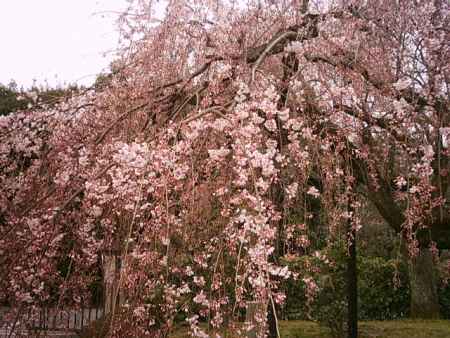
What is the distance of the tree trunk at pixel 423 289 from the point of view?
9.16m

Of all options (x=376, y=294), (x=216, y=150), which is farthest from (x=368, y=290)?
(x=216, y=150)

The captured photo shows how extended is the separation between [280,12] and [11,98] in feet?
28.1

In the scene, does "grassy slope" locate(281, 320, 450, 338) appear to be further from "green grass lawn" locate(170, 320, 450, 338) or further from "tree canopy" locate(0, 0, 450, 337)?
"tree canopy" locate(0, 0, 450, 337)

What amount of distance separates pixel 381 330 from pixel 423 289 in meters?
2.35

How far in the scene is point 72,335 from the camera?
671cm

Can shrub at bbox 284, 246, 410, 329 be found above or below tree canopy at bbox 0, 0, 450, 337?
below

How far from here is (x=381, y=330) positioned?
723 cm

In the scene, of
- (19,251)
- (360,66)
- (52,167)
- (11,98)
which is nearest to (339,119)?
(360,66)

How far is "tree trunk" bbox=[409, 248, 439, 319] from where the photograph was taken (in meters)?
9.16

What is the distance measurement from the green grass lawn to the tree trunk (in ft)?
2.80

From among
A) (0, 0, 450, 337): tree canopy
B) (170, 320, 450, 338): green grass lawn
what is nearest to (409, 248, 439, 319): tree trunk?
(170, 320, 450, 338): green grass lawn

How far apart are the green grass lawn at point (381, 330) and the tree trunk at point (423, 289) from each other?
0.85 metres

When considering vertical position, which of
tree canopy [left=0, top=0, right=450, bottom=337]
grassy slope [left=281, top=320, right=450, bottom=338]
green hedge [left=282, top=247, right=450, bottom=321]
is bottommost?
grassy slope [left=281, top=320, right=450, bottom=338]

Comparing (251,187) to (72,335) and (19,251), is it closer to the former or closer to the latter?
(19,251)
